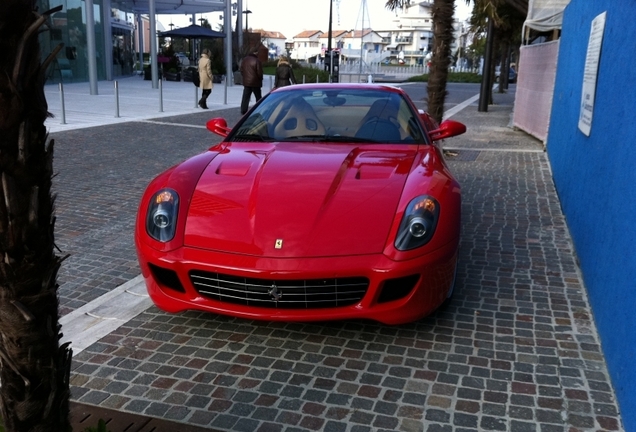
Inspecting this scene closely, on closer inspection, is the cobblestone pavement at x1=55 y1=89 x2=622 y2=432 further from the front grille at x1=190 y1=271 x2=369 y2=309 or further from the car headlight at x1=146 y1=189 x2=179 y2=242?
the car headlight at x1=146 y1=189 x2=179 y2=242

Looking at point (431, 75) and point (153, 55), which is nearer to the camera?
point (431, 75)

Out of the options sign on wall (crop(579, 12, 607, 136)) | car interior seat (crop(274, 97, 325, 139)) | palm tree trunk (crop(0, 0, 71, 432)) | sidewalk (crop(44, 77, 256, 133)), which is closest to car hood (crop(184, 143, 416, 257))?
car interior seat (crop(274, 97, 325, 139))

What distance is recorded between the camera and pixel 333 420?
2.78 metres

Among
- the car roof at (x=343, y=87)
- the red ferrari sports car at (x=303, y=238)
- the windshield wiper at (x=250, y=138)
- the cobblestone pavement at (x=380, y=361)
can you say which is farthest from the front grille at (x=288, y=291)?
the car roof at (x=343, y=87)

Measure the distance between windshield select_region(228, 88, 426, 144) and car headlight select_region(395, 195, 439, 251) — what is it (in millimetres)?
1223

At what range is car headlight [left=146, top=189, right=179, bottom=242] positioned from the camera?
3520 mm

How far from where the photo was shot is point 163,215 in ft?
11.8

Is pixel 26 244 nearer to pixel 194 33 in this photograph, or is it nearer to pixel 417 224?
pixel 417 224

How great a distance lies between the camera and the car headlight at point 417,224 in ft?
11.0

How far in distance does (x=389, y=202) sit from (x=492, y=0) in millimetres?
14366

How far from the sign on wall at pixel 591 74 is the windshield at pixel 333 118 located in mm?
1629

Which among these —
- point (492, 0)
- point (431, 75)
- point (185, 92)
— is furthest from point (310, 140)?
point (185, 92)

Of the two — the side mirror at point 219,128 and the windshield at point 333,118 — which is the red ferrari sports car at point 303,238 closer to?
the windshield at point 333,118

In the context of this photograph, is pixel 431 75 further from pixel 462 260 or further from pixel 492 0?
pixel 462 260
